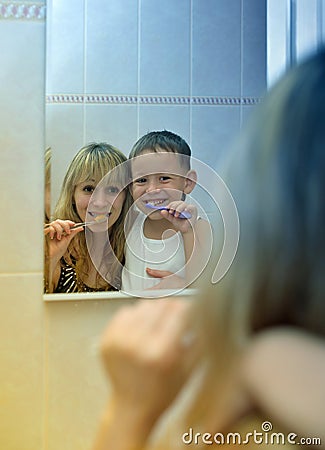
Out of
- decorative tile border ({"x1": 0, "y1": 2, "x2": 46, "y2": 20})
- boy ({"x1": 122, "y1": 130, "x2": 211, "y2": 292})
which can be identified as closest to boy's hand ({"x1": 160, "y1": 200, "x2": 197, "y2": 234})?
boy ({"x1": 122, "y1": 130, "x2": 211, "y2": 292})

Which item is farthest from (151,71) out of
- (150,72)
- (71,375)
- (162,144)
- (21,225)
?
(71,375)

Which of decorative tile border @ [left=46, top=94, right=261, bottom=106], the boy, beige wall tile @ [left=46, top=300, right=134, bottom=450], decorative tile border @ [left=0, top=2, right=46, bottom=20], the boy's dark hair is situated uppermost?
decorative tile border @ [left=0, top=2, right=46, bottom=20]

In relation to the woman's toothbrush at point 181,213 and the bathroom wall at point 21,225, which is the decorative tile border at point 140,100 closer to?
the bathroom wall at point 21,225

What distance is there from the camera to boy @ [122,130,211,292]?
892 mm

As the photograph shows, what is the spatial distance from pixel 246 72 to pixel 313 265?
2.19 feet

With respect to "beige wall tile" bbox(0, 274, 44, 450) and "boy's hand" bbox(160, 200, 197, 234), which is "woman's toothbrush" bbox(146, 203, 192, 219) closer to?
"boy's hand" bbox(160, 200, 197, 234)

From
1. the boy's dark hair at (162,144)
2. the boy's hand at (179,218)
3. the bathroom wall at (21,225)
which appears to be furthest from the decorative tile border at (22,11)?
the boy's hand at (179,218)

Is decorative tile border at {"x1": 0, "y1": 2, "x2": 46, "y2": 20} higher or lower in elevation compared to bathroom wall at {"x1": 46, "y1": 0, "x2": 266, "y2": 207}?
higher

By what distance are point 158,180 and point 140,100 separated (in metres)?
0.14

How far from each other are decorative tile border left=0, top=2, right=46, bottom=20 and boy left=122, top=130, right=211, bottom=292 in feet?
0.85

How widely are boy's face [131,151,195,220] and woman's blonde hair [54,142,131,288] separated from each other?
2 centimetres

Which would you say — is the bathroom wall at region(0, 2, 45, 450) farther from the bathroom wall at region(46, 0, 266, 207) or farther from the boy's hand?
the boy's hand

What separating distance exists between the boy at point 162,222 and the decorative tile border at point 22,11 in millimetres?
260

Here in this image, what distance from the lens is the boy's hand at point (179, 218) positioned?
2.97 ft
